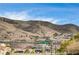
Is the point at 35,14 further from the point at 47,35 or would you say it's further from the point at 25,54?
the point at 25,54

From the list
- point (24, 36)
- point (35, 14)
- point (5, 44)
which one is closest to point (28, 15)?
point (35, 14)

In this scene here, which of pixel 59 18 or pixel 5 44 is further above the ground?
pixel 59 18

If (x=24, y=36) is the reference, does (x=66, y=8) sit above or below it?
above

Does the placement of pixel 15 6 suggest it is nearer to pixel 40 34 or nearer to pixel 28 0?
pixel 28 0
